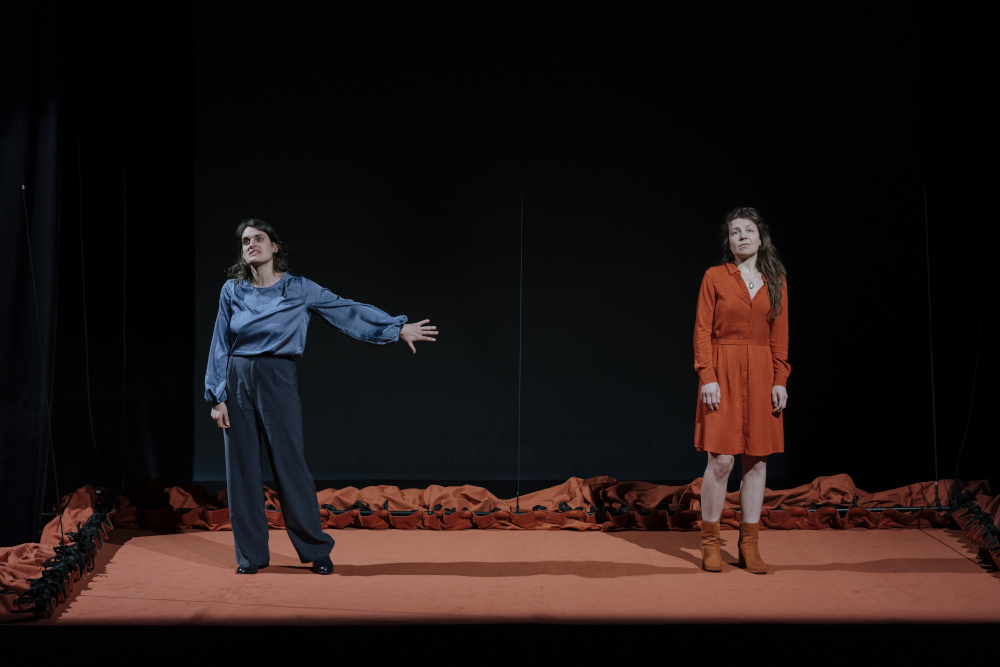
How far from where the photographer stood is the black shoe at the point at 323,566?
3.21m

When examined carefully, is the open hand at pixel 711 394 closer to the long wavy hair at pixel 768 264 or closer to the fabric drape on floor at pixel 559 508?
the long wavy hair at pixel 768 264

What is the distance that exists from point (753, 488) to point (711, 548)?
0.89ft

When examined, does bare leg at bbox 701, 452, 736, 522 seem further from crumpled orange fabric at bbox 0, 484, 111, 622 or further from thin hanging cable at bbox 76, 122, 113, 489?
thin hanging cable at bbox 76, 122, 113, 489

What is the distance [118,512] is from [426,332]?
6.04 ft

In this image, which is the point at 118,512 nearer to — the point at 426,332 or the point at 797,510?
the point at 426,332

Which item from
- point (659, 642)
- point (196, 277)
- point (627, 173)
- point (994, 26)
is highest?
point (994, 26)

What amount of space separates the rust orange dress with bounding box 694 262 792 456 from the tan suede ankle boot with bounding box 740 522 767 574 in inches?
11.1

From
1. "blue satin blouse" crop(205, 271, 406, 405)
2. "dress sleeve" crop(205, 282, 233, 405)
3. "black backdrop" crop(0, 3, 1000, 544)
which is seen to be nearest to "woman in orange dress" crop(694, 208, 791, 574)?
"blue satin blouse" crop(205, 271, 406, 405)

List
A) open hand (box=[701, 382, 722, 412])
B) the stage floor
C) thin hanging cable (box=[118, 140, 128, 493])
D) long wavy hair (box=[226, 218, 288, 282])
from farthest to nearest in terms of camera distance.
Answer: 1. thin hanging cable (box=[118, 140, 128, 493])
2. long wavy hair (box=[226, 218, 288, 282])
3. open hand (box=[701, 382, 722, 412])
4. the stage floor

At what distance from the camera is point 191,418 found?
16.1 feet

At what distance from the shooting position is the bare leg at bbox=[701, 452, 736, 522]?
3174 mm

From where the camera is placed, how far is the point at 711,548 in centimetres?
322

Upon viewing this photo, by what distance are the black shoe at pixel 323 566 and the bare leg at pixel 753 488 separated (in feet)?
5.02

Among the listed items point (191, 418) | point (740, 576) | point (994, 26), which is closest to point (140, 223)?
point (191, 418)
